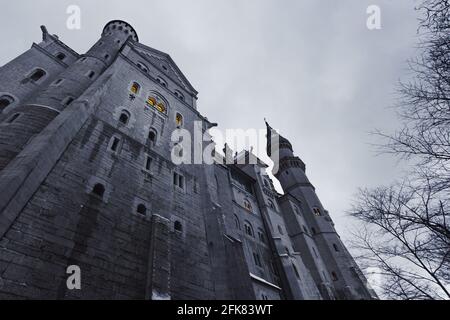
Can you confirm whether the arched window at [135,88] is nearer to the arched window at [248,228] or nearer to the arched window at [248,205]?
the arched window at [248,228]

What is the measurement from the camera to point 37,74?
19.2m

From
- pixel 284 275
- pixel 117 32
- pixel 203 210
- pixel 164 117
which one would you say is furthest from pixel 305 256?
pixel 117 32

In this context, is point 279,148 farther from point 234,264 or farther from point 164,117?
point 234,264

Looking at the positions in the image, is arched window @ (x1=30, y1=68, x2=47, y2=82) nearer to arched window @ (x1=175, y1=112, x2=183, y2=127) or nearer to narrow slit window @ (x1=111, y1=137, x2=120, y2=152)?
narrow slit window @ (x1=111, y1=137, x2=120, y2=152)

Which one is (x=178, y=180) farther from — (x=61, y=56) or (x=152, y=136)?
(x=61, y=56)

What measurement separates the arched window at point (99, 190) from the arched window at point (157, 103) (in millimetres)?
9932

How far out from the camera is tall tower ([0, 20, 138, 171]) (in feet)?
38.8

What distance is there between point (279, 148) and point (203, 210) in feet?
106

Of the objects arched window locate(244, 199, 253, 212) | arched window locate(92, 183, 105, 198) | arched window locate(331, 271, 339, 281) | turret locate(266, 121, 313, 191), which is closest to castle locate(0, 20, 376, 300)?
arched window locate(92, 183, 105, 198)

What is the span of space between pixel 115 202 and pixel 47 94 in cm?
969

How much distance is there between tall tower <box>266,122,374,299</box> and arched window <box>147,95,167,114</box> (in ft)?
66.9

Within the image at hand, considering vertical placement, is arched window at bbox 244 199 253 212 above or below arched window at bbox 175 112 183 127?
below

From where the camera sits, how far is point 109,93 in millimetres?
16938

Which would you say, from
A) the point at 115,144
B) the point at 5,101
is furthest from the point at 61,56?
the point at 115,144
